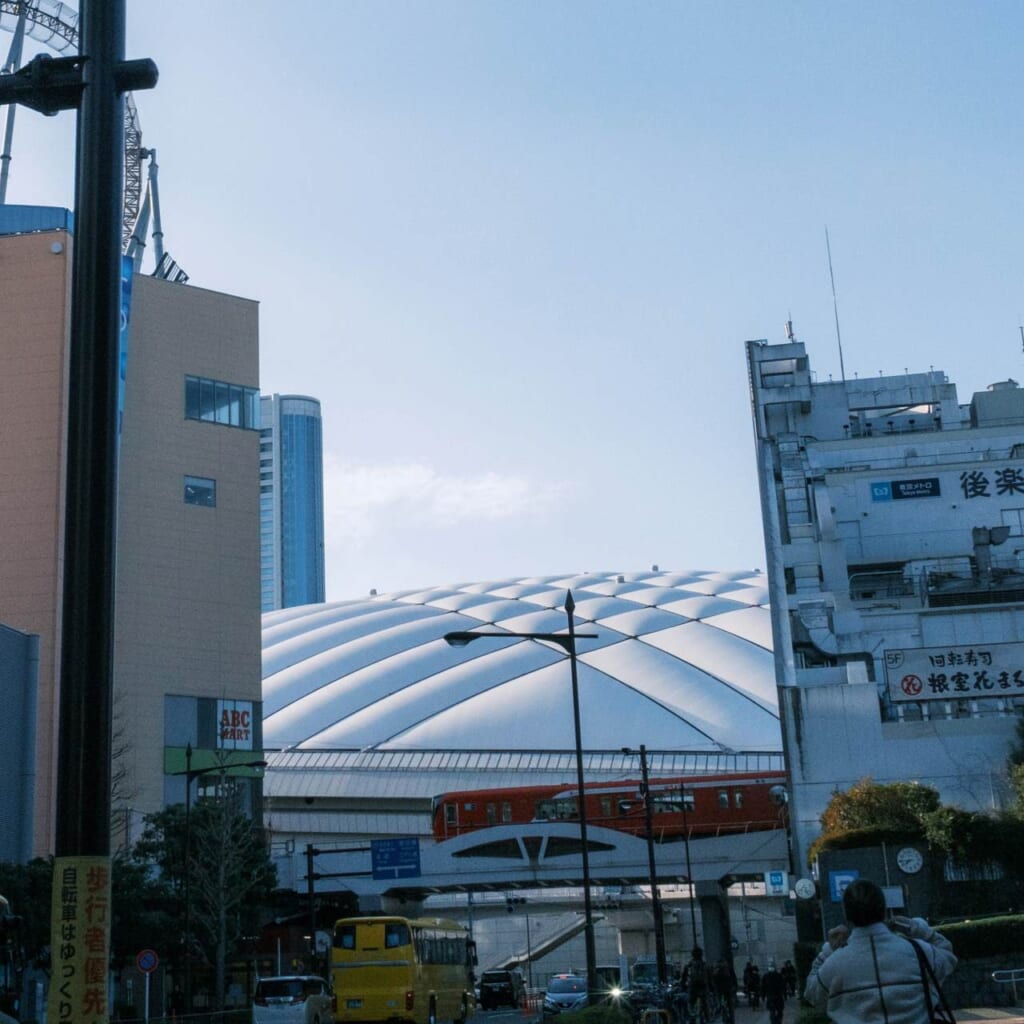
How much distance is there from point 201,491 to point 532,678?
19.2 m

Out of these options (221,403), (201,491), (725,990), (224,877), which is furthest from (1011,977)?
(221,403)

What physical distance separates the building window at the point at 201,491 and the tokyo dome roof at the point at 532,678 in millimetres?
12500

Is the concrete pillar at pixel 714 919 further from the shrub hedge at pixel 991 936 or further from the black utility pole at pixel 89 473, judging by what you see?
the black utility pole at pixel 89 473

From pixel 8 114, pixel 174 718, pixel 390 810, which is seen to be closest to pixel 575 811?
pixel 390 810

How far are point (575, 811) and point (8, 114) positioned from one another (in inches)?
1833

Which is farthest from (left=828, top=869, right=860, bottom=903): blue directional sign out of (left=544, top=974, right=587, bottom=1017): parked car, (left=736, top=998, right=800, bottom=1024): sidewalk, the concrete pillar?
the concrete pillar

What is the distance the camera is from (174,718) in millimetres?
70688

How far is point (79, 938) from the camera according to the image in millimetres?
8141

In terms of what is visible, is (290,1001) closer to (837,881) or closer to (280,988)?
(280,988)

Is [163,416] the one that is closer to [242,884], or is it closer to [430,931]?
[242,884]

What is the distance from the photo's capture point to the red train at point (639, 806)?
2542 inches

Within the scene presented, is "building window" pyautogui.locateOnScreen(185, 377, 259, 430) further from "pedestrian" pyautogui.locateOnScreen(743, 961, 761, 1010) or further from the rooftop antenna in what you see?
"pedestrian" pyautogui.locateOnScreen(743, 961, 761, 1010)

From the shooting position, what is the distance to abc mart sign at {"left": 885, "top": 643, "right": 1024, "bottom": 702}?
54344 millimetres

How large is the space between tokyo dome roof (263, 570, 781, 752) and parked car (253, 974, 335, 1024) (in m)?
37.9
